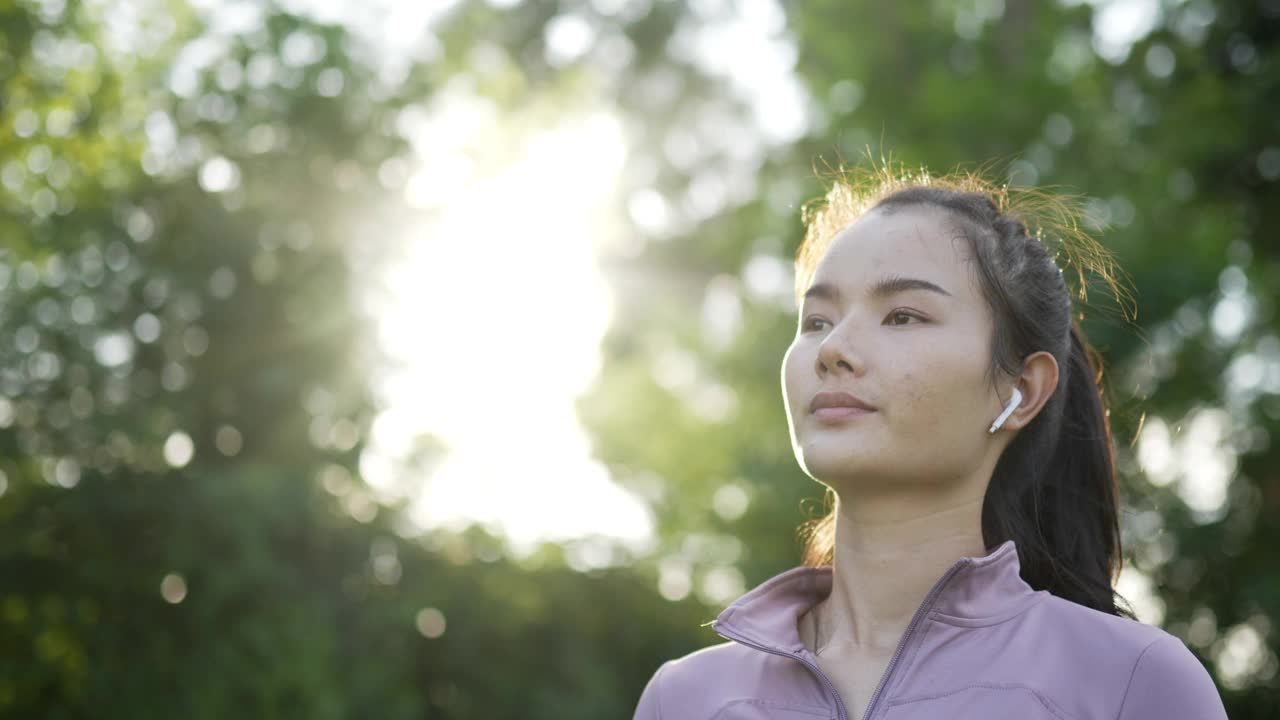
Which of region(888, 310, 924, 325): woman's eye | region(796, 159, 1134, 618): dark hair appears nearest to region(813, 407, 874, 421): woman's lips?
region(888, 310, 924, 325): woman's eye

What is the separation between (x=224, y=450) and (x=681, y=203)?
8.15 metres

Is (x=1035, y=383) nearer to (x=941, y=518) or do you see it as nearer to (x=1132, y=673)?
(x=941, y=518)

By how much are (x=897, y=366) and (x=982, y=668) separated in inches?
17.7

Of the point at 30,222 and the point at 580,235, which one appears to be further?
the point at 580,235

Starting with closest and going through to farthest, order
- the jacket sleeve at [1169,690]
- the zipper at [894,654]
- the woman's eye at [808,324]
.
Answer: the jacket sleeve at [1169,690]
the zipper at [894,654]
the woman's eye at [808,324]

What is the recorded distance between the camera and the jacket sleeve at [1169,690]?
1.75 meters

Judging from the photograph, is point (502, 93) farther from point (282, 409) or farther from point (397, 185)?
point (282, 409)

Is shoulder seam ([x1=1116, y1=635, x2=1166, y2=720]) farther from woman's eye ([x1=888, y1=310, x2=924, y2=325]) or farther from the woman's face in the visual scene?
woman's eye ([x1=888, y1=310, x2=924, y2=325])

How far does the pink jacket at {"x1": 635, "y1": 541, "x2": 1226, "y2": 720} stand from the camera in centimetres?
179

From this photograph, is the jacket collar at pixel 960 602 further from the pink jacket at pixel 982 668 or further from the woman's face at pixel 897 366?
the woman's face at pixel 897 366

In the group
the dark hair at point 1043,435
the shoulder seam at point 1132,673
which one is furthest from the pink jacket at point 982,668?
the dark hair at point 1043,435

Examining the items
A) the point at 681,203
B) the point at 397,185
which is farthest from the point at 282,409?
the point at 681,203

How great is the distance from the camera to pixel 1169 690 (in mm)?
1768

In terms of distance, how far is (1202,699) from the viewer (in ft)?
5.74
